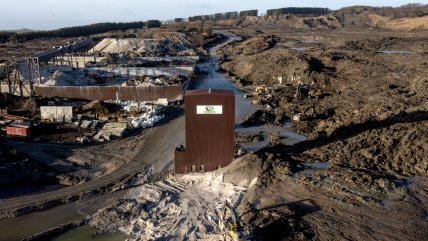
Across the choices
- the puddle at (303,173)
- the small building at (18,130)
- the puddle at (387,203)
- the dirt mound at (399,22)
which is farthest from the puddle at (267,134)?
the dirt mound at (399,22)

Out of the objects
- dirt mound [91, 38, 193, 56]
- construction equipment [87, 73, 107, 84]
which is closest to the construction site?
construction equipment [87, 73, 107, 84]

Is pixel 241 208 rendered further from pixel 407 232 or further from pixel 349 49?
pixel 349 49

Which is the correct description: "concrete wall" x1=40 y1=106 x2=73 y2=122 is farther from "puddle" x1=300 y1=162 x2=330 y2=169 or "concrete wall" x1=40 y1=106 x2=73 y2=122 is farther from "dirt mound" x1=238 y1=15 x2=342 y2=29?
"dirt mound" x1=238 y1=15 x2=342 y2=29

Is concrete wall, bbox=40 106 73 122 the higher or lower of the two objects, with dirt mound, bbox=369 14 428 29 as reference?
lower

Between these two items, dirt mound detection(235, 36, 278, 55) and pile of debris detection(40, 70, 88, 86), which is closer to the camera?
pile of debris detection(40, 70, 88, 86)

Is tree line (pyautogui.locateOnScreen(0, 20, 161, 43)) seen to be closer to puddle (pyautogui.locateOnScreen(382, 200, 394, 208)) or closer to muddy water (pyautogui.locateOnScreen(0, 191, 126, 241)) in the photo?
muddy water (pyautogui.locateOnScreen(0, 191, 126, 241))

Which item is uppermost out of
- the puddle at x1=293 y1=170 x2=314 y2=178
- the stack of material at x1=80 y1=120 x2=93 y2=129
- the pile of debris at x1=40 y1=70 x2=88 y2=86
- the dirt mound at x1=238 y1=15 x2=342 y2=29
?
the dirt mound at x1=238 y1=15 x2=342 y2=29

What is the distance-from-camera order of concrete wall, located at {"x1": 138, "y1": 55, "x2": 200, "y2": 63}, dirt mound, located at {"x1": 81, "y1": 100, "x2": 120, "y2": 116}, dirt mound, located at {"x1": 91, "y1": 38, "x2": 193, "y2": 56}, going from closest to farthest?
1. dirt mound, located at {"x1": 81, "y1": 100, "x2": 120, "y2": 116}
2. concrete wall, located at {"x1": 138, "y1": 55, "x2": 200, "y2": 63}
3. dirt mound, located at {"x1": 91, "y1": 38, "x2": 193, "y2": 56}

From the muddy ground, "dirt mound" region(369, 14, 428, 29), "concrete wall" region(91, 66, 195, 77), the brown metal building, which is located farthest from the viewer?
"dirt mound" region(369, 14, 428, 29)
